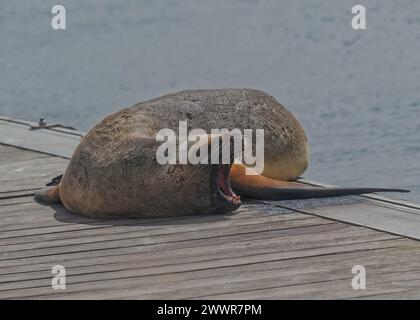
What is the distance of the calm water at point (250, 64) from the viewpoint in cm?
1441

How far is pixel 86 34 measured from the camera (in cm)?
2202

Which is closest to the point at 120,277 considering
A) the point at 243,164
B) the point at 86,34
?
the point at 243,164

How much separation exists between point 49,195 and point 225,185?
3.52ft

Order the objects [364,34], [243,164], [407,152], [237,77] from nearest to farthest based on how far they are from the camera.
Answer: [243,164] < [407,152] < [237,77] < [364,34]

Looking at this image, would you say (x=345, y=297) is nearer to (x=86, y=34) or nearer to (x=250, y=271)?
(x=250, y=271)

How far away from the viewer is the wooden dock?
5.96 meters

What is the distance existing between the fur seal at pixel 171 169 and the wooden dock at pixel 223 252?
72 millimetres

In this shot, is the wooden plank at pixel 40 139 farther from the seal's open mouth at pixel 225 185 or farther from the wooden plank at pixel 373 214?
the wooden plank at pixel 373 214

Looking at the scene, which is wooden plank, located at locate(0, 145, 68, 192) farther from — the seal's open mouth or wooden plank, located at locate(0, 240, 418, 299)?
wooden plank, located at locate(0, 240, 418, 299)

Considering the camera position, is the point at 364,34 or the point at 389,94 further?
the point at 364,34

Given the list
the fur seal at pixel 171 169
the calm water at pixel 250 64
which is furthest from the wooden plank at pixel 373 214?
the calm water at pixel 250 64

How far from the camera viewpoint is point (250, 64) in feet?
62.8

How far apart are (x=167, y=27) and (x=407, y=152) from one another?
9335mm

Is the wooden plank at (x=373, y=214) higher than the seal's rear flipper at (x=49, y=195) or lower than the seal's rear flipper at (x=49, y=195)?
lower
